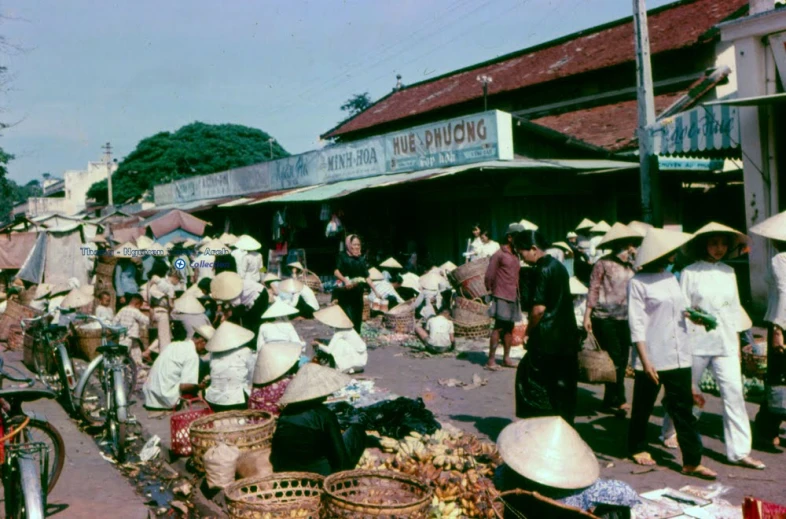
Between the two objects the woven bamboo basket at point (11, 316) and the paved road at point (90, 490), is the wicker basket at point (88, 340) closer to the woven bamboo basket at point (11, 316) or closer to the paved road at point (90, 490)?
the woven bamboo basket at point (11, 316)

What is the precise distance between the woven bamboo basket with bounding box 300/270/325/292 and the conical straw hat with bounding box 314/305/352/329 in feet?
27.2

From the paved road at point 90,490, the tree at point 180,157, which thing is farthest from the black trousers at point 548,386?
the tree at point 180,157

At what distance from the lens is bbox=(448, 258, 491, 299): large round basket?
1241cm

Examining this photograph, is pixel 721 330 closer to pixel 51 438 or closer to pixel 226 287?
pixel 51 438

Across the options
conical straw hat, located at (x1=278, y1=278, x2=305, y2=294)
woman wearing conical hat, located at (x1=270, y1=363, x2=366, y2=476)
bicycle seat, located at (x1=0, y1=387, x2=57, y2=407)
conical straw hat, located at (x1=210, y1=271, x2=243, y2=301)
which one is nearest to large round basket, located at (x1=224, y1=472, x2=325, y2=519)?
woman wearing conical hat, located at (x1=270, y1=363, x2=366, y2=476)

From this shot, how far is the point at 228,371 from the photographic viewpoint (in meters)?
7.01

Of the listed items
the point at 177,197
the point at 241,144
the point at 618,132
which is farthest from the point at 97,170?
the point at 618,132

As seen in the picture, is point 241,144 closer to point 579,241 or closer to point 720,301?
point 579,241

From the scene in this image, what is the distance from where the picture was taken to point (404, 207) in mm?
17781

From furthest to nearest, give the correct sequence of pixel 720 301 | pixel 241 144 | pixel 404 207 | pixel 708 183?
pixel 241 144 < pixel 404 207 < pixel 708 183 < pixel 720 301

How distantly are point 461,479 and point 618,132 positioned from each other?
1301 centimetres

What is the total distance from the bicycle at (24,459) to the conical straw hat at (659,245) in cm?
427

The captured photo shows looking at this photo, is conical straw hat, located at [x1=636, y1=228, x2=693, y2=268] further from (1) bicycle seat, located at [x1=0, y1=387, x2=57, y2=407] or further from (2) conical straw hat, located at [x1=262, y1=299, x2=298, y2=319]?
(1) bicycle seat, located at [x1=0, y1=387, x2=57, y2=407]

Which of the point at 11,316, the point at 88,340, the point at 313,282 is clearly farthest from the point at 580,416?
the point at 11,316
